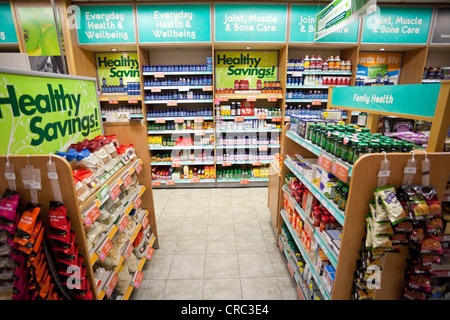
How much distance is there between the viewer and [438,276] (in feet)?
4.69

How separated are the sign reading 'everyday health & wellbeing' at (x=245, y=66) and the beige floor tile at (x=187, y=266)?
3.84 metres

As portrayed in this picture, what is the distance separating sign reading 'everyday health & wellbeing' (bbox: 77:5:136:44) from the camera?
4328 mm

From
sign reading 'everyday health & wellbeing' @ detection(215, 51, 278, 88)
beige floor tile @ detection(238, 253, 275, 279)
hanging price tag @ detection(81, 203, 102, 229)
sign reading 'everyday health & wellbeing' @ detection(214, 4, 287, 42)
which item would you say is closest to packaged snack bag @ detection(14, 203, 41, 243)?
hanging price tag @ detection(81, 203, 102, 229)

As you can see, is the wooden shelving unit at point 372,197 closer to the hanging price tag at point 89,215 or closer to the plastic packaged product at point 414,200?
the plastic packaged product at point 414,200

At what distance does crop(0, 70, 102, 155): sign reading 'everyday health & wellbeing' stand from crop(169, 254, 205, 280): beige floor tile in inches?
72.1

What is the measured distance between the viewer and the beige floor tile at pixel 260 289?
237 centimetres

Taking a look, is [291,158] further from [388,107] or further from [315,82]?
[315,82]

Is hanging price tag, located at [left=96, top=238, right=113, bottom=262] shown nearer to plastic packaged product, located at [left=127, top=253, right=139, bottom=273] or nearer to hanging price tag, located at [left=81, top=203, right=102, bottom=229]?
hanging price tag, located at [left=81, top=203, right=102, bottom=229]

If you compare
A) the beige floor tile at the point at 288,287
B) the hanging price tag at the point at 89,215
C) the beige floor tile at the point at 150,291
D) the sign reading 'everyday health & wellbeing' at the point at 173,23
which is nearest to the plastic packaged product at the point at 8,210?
the hanging price tag at the point at 89,215

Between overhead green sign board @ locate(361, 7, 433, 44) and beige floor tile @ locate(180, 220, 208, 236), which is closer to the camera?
beige floor tile @ locate(180, 220, 208, 236)

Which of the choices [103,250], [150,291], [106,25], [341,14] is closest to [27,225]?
[103,250]

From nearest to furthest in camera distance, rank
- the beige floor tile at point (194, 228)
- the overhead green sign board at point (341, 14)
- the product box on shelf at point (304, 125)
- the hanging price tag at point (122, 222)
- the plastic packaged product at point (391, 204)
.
Answer: the plastic packaged product at point (391, 204) < the hanging price tag at point (122, 222) < the product box on shelf at point (304, 125) < the overhead green sign board at point (341, 14) < the beige floor tile at point (194, 228)
